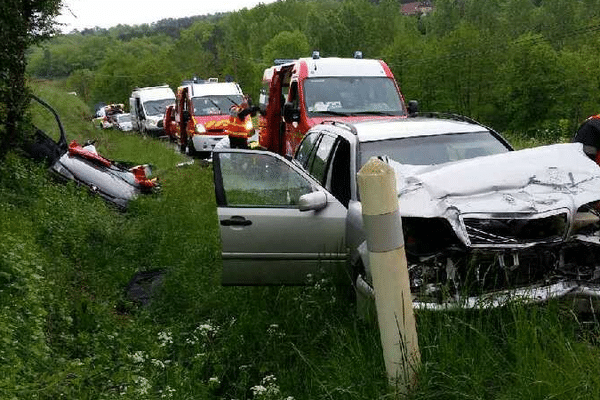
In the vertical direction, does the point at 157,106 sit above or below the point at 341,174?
below

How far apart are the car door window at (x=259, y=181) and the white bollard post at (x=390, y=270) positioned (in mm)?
2379

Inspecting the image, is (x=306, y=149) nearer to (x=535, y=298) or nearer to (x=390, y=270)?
(x=535, y=298)

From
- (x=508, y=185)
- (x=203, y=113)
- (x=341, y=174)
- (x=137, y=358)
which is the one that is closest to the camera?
(x=137, y=358)

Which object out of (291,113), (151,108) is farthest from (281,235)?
(151,108)

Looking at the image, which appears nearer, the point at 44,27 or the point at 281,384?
the point at 281,384

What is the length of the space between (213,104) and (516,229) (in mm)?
18552

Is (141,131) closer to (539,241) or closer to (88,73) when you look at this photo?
(539,241)

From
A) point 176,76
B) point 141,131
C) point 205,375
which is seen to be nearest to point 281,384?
point 205,375

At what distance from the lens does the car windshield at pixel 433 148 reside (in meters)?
5.96

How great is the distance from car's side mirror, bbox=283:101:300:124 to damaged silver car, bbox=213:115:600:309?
4618mm

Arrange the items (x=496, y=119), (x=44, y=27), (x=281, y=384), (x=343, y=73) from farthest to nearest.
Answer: (x=496, y=119), (x=343, y=73), (x=44, y=27), (x=281, y=384)

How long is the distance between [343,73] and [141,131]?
22749 mm

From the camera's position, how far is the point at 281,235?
554cm

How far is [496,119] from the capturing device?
56188 mm
